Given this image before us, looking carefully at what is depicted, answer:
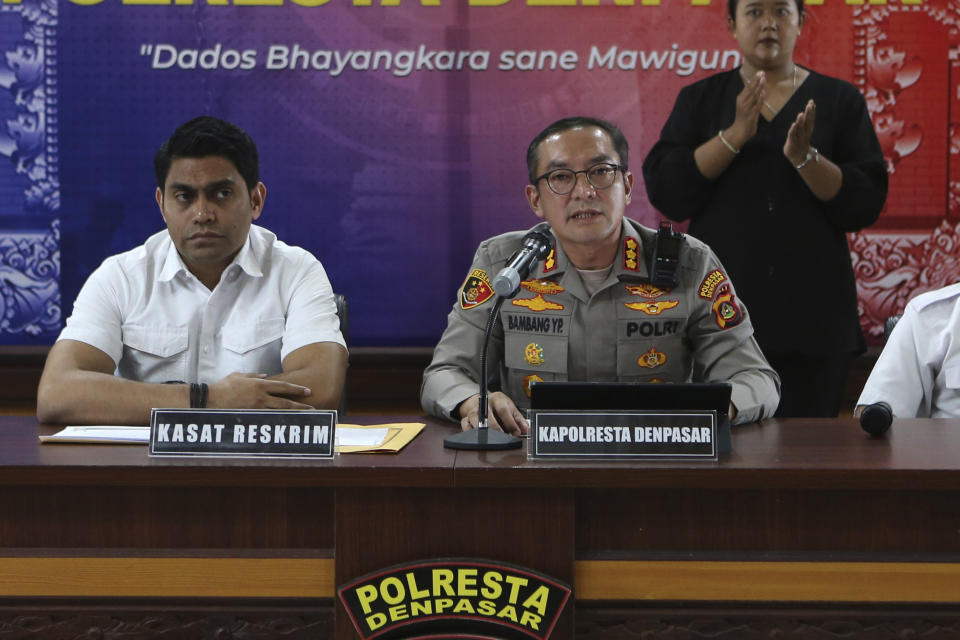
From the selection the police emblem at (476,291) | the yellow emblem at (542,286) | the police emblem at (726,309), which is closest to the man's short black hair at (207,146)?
the police emblem at (476,291)

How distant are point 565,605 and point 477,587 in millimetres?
131

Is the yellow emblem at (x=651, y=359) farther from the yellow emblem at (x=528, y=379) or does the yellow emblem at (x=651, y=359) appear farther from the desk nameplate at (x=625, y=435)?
the desk nameplate at (x=625, y=435)

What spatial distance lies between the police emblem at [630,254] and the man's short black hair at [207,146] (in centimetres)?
91

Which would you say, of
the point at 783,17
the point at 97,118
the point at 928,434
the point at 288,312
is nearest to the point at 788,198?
the point at 783,17

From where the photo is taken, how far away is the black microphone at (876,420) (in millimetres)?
1692

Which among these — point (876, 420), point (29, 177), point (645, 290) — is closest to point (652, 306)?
point (645, 290)

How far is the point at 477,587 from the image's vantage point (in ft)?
4.56

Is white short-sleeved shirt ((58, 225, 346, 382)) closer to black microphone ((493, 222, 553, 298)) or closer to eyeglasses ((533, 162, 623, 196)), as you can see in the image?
eyeglasses ((533, 162, 623, 196))

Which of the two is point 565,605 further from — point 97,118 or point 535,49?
point 97,118

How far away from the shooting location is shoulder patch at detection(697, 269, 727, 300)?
2121 millimetres

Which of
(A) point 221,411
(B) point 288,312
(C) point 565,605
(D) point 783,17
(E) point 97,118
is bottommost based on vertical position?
(C) point 565,605

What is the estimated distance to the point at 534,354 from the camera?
2127mm

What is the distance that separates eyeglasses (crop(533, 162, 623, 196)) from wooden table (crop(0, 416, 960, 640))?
83 cm

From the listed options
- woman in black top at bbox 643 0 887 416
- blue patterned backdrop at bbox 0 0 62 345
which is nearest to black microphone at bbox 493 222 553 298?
woman in black top at bbox 643 0 887 416
